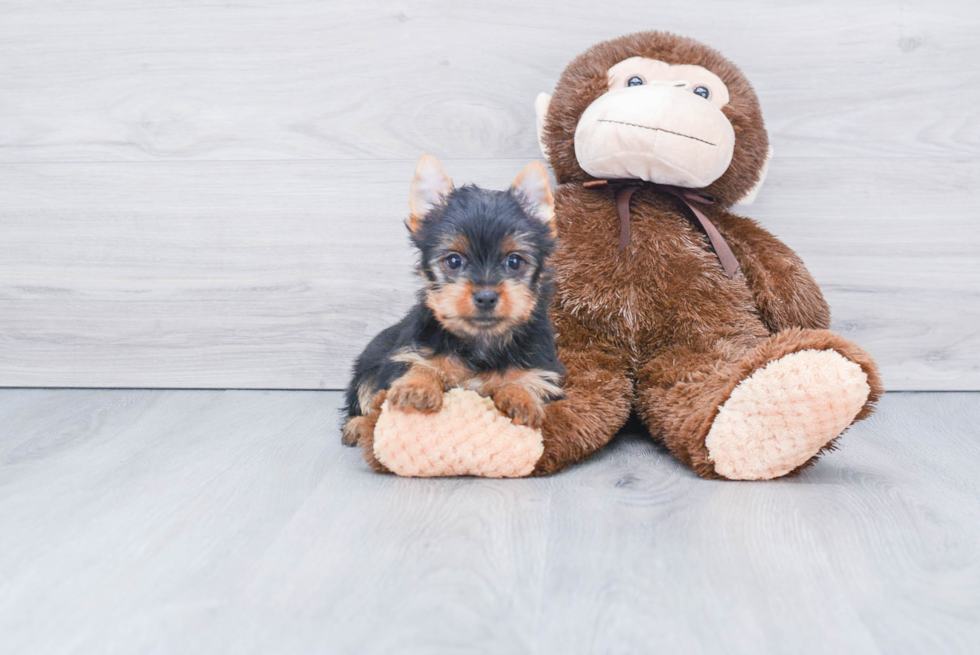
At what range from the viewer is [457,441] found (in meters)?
1.47

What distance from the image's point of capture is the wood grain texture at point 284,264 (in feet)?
7.27

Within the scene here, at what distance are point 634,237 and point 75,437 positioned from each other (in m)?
1.48

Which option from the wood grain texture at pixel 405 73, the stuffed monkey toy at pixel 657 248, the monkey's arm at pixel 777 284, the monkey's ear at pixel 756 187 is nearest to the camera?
the stuffed monkey toy at pixel 657 248

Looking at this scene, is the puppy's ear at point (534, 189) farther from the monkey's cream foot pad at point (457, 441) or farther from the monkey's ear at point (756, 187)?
the monkey's ear at point (756, 187)

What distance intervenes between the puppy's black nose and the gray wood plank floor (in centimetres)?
36

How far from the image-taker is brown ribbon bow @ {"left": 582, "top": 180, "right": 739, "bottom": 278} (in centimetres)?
181

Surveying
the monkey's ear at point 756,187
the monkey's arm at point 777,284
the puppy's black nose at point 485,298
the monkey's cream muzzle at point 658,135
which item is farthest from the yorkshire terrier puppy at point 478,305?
the monkey's ear at point 756,187

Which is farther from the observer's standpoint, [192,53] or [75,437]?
[192,53]

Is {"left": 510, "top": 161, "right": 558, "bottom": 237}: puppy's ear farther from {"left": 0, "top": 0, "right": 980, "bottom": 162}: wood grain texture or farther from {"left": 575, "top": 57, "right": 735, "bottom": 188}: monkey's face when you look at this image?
{"left": 0, "top": 0, "right": 980, "bottom": 162}: wood grain texture

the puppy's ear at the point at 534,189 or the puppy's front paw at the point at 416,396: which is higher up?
the puppy's ear at the point at 534,189

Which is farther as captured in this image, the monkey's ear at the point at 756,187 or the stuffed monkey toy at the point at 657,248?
the monkey's ear at the point at 756,187

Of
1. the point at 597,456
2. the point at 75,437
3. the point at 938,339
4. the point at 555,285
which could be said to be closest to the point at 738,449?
the point at 597,456

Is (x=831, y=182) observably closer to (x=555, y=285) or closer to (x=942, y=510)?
(x=555, y=285)

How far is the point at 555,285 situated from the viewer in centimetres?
184
